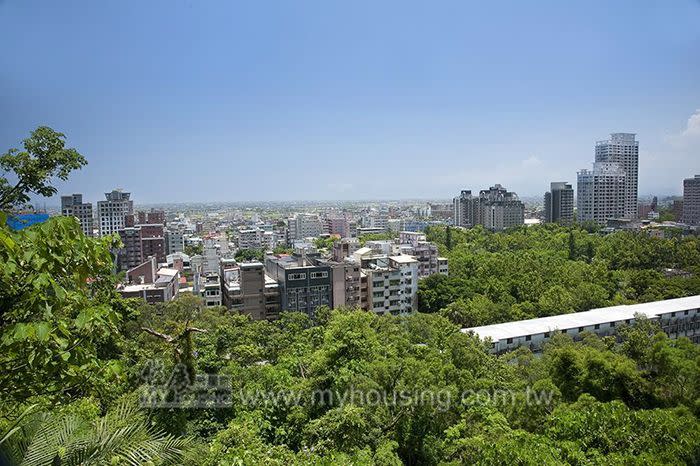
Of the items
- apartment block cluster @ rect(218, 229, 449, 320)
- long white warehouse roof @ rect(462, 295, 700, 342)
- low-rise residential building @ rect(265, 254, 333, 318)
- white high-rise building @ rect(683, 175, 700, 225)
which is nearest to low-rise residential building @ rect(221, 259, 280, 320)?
apartment block cluster @ rect(218, 229, 449, 320)

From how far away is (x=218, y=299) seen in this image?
13.8 metres

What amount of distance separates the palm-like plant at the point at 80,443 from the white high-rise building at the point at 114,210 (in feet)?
71.1

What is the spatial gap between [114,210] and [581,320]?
21208mm

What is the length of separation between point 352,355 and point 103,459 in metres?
4.07

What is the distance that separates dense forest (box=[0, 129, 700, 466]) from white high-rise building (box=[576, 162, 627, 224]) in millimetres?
16135

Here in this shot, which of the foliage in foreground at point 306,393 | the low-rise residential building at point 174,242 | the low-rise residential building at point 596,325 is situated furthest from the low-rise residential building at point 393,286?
the low-rise residential building at point 174,242

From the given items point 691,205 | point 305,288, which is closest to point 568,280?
point 691,205

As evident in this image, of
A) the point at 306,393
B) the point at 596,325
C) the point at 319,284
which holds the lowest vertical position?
the point at 596,325

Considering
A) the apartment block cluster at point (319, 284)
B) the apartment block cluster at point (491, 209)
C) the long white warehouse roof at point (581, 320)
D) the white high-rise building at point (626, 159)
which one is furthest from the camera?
the apartment block cluster at point (491, 209)

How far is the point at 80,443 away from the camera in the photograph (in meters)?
1.31

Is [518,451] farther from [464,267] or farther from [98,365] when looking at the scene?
[464,267]

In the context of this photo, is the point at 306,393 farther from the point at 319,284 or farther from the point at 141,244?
the point at 141,244

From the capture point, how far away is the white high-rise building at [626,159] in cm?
1836

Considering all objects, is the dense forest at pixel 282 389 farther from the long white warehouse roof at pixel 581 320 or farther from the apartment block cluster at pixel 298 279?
the apartment block cluster at pixel 298 279
